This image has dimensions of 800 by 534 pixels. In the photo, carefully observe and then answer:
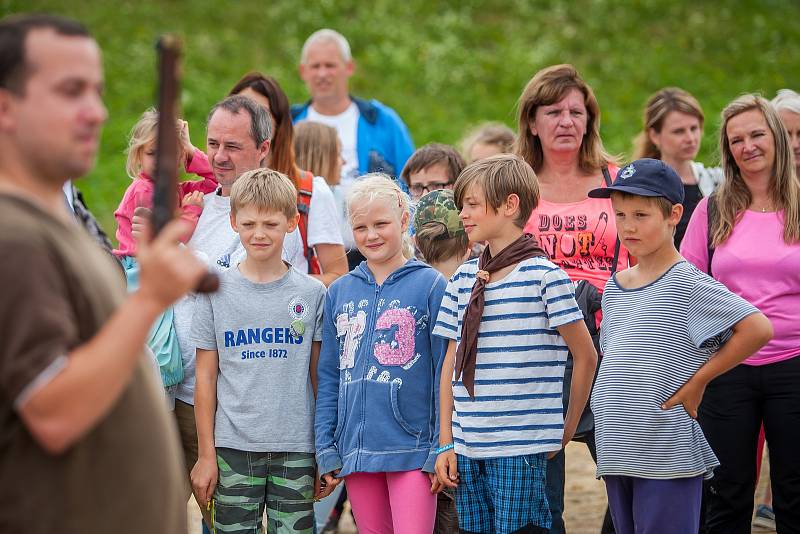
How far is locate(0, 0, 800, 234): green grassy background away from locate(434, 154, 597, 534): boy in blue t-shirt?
12.2m

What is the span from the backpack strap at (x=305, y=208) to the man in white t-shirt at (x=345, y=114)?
1846mm

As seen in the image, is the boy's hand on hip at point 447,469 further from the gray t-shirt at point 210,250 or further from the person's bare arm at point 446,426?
the gray t-shirt at point 210,250

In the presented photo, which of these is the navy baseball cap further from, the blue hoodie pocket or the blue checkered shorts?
the blue hoodie pocket

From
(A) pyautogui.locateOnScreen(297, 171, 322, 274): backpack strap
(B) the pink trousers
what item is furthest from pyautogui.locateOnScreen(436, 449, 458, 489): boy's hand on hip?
(A) pyautogui.locateOnScreen(297, 171, 322, 274): backpack strap

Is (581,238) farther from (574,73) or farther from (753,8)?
(753,8)

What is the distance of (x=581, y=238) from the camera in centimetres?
498

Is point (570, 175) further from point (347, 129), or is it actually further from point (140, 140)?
point (347, 129)

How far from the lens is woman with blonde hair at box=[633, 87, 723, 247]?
20.8ft

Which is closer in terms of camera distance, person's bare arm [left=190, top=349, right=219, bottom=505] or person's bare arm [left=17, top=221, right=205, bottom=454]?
person's bare arm [left=17, top=221, right=205, bottom=454]

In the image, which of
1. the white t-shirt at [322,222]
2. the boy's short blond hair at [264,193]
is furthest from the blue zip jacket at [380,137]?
the boy's short blond hair at [264,193]

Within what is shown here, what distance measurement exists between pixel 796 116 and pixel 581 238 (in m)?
1.69

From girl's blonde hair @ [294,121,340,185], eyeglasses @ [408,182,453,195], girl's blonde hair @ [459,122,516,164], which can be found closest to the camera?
eyeglasses @ [408,182,453,195]

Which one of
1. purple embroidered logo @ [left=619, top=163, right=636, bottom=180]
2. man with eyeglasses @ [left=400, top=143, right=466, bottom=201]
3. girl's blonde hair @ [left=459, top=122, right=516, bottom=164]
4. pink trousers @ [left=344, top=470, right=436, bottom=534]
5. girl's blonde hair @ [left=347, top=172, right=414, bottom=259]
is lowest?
pink trousers @ [left=344, top=470, right=436, bottom=534]

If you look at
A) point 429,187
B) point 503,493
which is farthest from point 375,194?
point 503,493
